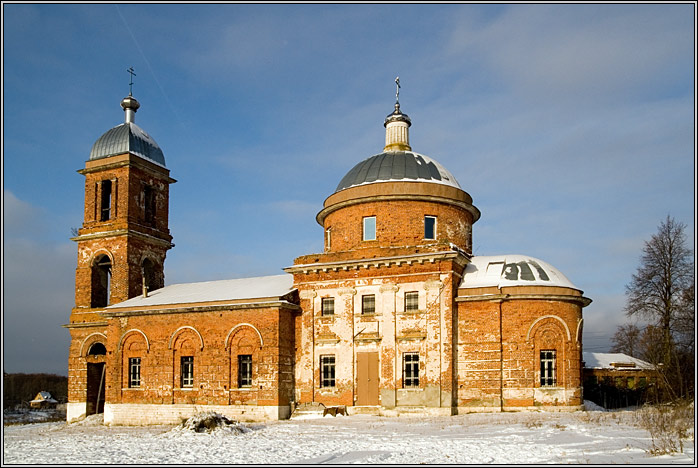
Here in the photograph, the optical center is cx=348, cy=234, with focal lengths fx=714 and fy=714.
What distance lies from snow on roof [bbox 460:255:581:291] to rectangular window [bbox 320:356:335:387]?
5581 millimetres

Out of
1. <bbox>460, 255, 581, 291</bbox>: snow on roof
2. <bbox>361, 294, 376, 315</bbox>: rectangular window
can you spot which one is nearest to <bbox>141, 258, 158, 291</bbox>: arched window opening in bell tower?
<bbox>361, 294, 376, 315</bbox>: rectangular window

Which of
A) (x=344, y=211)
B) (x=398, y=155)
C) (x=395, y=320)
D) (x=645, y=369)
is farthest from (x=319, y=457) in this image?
(x=645, y=369)

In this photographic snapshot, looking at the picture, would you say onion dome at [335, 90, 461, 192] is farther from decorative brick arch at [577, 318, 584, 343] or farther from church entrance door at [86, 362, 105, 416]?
church entrance door at [86, 362, 105, 416]

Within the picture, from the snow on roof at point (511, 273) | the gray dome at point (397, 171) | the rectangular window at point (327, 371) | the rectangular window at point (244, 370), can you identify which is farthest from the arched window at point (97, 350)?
the snow on roof at point (511, 273)

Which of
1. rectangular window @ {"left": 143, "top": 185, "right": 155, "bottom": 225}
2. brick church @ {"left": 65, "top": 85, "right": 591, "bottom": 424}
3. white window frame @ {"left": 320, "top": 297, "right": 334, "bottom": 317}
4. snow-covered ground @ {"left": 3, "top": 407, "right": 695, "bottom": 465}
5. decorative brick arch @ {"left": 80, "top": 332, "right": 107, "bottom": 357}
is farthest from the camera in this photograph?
rectangular window @ {"left": 143, "top": 185, "right": 155, "bottom": 225}

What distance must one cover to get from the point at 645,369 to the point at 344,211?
20.9m

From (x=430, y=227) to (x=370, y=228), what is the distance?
2291mm

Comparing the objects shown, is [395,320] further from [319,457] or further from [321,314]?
[319,457]

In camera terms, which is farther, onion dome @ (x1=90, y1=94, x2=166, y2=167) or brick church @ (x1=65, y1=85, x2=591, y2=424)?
onion dome @ (x1=90, y1=94, x2=166, y2=167)

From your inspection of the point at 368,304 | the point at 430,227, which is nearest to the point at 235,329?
the point at 368,304

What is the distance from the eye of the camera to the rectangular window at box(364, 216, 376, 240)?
27359mm

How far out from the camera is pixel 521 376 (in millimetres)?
23969

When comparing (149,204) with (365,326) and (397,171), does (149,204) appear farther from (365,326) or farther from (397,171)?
(365,326)

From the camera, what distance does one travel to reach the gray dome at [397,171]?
2772 centimetres
